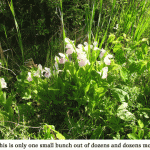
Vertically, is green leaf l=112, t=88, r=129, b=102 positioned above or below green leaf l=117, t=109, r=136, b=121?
above

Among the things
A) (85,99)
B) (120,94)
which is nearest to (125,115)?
(120,94)

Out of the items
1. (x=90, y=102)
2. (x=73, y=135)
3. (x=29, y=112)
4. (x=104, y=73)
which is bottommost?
(x=73, y=135)

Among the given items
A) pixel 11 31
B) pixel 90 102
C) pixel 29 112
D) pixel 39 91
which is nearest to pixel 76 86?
pixel 90 102

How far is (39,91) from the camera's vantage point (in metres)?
1.20

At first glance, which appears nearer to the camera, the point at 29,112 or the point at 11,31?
the point at 29,112

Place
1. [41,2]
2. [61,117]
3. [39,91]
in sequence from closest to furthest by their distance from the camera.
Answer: [39,91]
[61,117]
[41,2]

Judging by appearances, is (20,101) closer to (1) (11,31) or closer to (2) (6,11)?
(1) (11,31)

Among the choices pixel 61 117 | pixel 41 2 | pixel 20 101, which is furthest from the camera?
pixel 41 2

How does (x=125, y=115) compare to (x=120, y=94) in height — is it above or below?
below

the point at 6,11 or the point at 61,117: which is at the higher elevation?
the point at 6,11

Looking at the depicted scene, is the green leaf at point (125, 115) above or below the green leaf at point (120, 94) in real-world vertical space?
below

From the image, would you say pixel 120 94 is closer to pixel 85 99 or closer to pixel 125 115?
pixel 125 115

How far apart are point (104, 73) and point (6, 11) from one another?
1644 mm

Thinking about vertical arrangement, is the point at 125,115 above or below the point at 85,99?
below
